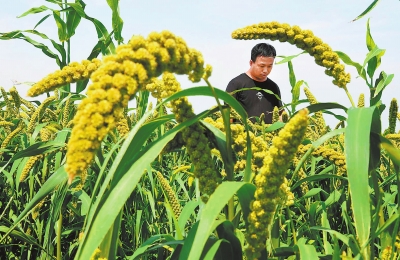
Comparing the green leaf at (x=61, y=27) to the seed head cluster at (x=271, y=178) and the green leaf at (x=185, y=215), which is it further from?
the seed head cluster at (x=271, y=178)

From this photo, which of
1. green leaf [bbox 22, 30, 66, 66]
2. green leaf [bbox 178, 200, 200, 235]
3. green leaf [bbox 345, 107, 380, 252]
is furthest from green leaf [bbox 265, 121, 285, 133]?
green leaf [bbox 22, 30, 66, 66]

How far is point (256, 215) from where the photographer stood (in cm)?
104

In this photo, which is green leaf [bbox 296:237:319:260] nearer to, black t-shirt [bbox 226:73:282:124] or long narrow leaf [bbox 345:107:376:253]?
long narrow leaf [bbox 345:107:376:253]

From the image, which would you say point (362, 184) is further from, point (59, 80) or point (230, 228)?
point (59, 80)

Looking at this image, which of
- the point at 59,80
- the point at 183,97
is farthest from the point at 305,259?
the point at 59,80

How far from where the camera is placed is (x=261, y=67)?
20.4 feet

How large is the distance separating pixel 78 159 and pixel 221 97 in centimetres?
45

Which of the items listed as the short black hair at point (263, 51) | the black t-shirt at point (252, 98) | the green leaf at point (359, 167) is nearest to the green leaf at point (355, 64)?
the green leaf at point (359, 167)

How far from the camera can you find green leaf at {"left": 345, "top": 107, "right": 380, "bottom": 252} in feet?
3.25

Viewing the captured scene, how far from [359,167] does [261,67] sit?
17.3ft

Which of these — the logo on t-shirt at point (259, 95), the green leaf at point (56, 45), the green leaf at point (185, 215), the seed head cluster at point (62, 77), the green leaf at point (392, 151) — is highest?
the green leaf at point (56, 45)

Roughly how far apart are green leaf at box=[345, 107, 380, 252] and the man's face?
5.12 metres

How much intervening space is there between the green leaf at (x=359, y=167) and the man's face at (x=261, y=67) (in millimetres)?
5119

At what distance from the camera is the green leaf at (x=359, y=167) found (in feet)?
3.25
